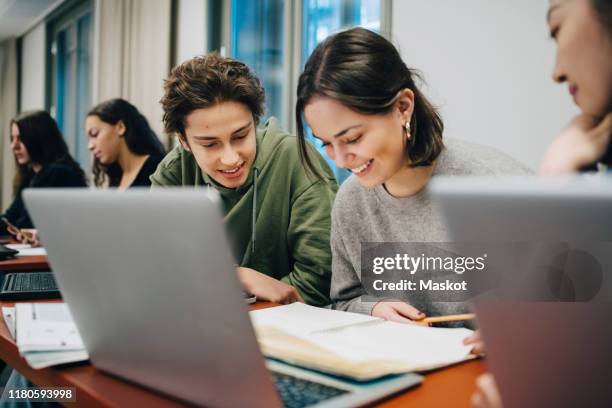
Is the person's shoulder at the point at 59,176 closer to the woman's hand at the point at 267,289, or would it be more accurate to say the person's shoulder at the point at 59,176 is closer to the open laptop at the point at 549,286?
the woman's hand at the point at 267,289

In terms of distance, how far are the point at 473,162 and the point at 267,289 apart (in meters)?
0.50

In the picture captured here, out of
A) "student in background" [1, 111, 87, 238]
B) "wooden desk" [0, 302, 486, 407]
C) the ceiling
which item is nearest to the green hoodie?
"wooden desk" [0, 302, 486, 407]

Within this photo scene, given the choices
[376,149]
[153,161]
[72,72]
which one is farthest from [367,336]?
[72,72]

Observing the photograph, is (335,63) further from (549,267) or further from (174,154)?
(549,267)

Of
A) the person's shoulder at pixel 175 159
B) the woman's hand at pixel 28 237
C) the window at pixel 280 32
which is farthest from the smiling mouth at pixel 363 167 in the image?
the woman's hand at pixel 28 237

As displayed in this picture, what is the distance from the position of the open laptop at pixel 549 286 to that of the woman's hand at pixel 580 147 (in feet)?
1.63

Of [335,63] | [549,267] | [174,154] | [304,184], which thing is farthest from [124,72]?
[549,267]

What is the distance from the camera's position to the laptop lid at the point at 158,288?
16.9 inches

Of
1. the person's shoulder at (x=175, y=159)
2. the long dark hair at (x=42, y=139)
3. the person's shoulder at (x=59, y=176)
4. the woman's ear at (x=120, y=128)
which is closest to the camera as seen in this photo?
the person's shoulder at (x=175, y=159)

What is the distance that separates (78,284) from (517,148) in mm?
1446

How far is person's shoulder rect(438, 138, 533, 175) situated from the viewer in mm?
1139

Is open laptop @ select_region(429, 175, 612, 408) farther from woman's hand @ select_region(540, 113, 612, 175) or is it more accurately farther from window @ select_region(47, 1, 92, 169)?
window @ select_region(47, 1, 92, 169)

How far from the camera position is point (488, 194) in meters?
0.33

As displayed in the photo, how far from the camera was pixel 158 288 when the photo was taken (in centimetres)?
49
